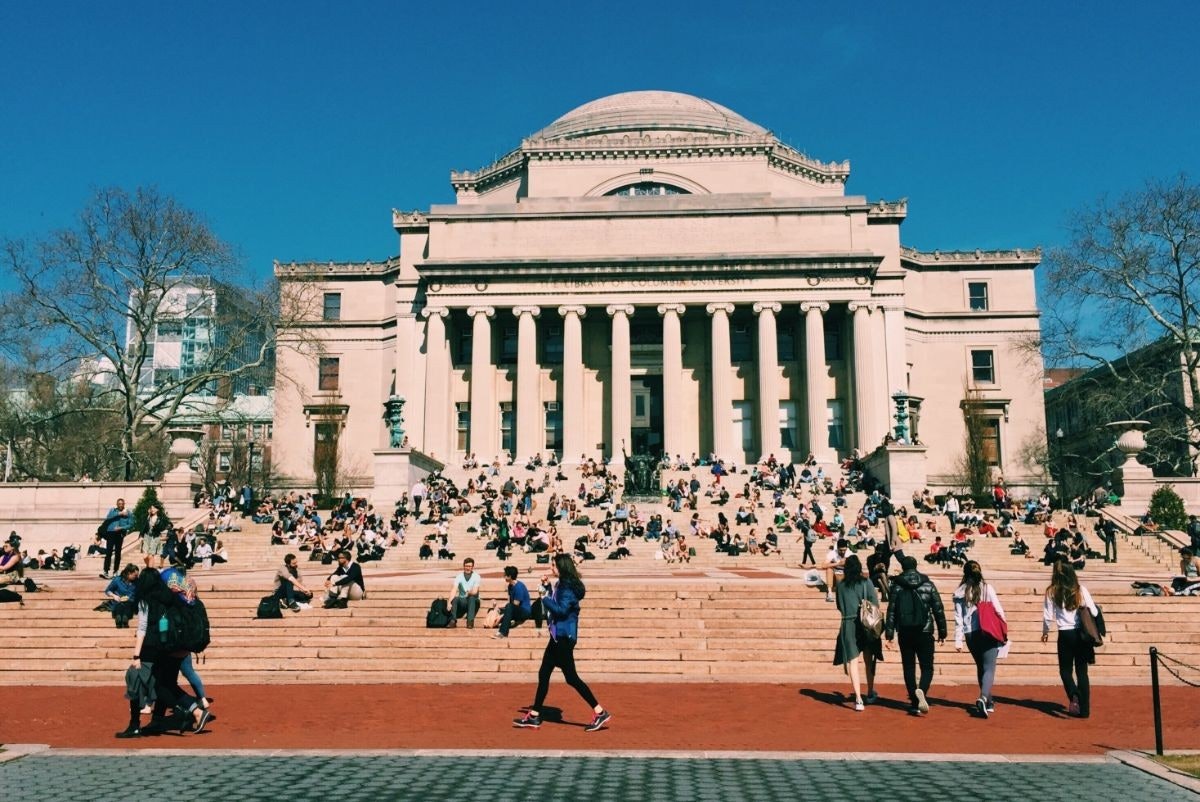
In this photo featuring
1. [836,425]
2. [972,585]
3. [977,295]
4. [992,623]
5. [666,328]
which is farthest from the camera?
[977,295]

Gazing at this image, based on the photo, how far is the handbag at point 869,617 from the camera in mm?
12648

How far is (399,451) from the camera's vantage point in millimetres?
43125

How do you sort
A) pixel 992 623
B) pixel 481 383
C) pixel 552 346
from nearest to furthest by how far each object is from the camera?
pixel 992 623 < pixel 481 383 < pixel 552 346

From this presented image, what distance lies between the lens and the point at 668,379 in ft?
176

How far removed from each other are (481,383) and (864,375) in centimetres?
2004

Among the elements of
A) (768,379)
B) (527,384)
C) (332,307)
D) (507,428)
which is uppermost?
(332,307)

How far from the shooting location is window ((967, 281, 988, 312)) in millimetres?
62812

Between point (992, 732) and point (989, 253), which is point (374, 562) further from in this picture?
point (989, 253)

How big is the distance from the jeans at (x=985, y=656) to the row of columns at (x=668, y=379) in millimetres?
39424

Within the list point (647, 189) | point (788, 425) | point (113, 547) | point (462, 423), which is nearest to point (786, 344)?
point (788, 425)

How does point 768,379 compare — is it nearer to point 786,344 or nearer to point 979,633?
point 786,344

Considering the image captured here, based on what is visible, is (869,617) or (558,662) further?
(869,617)

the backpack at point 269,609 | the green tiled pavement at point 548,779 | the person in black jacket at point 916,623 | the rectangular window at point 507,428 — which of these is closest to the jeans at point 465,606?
the backpack at point 269,609

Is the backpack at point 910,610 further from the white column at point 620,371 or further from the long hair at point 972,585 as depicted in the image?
the white column at point 620,371
